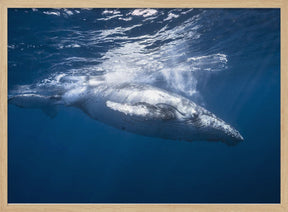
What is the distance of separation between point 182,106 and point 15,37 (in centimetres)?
745

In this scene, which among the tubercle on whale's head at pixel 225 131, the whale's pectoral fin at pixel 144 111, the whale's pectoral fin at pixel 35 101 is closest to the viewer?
the whale's pectoral fin at pixel 144 111

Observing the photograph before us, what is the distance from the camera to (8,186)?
4727mm

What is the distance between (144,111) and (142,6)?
98.7 inches

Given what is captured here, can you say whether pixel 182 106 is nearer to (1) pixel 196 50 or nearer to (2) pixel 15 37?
(2) pixel 15 37

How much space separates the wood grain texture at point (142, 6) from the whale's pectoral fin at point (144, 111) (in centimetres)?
215

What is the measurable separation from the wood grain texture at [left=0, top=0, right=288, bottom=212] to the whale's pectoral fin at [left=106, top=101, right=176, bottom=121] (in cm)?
215

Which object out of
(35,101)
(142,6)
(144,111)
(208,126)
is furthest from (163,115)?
(35,101)

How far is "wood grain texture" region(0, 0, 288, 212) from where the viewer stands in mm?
4531

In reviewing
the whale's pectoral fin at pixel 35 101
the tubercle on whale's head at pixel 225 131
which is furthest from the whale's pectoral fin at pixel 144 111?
the whale's pectoral fin at pixel 35 101

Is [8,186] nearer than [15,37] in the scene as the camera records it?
Yes

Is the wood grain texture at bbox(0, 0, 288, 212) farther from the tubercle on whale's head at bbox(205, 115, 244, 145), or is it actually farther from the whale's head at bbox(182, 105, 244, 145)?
the whale's head at bbox(182, 105, 244, 145)

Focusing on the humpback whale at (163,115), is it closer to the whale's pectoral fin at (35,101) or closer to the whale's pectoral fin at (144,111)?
the whale's pectoral fin at (144,111)

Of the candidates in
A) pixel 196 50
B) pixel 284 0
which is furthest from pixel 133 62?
pixel 284 0

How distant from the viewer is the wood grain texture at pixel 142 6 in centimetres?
453
